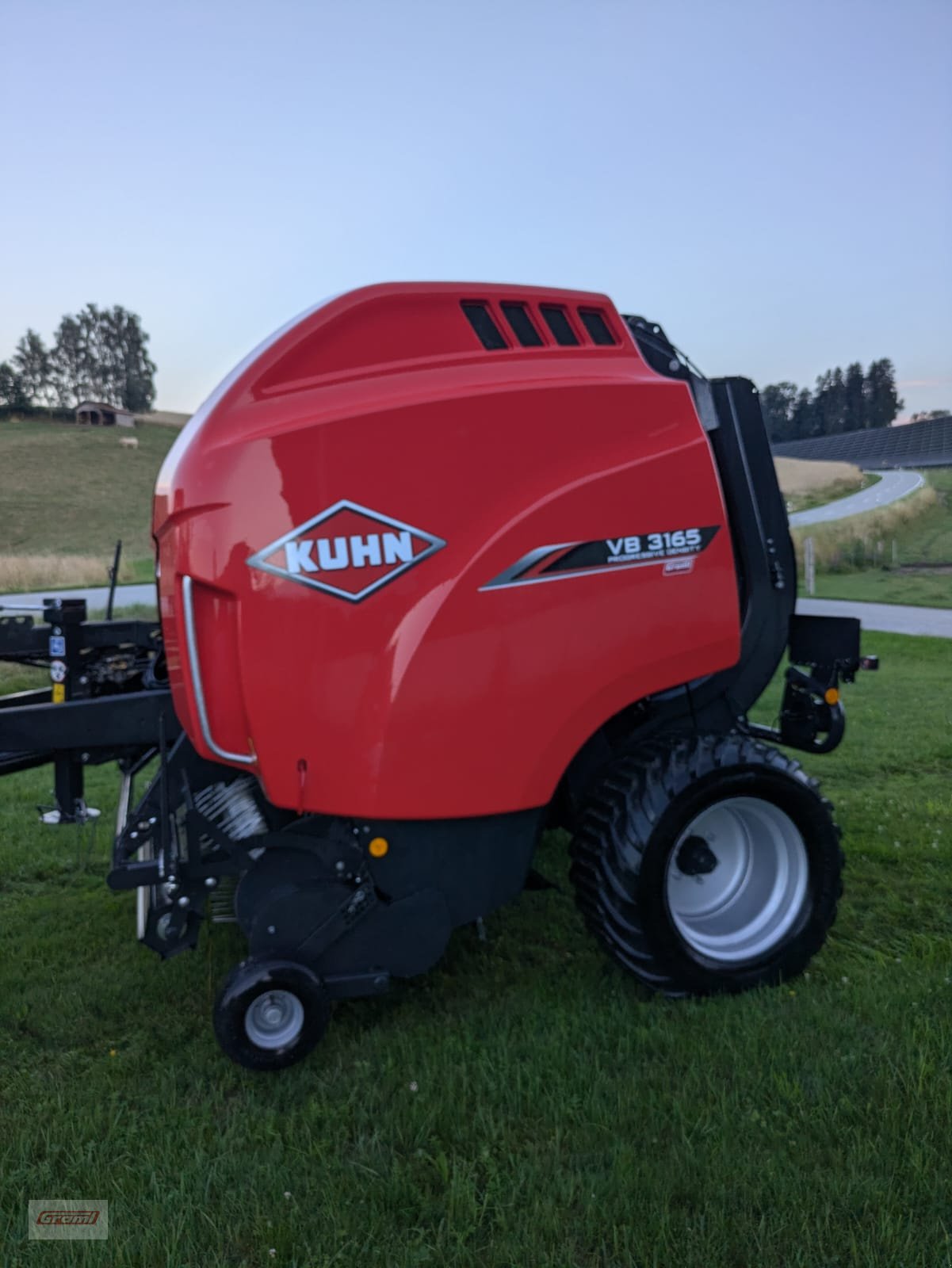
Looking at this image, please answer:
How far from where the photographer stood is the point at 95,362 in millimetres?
77562

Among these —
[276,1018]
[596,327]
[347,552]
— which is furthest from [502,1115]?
[596,327]

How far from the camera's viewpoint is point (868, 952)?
3.32 m

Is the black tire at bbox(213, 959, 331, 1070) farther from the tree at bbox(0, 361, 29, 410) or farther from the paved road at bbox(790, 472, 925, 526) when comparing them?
the tree at bbox(0, 361, 29, 410)

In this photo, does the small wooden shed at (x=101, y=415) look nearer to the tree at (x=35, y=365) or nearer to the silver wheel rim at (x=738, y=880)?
the tree at (x=35, y=365)

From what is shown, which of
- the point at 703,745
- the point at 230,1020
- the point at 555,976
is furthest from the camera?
the point at 555,976

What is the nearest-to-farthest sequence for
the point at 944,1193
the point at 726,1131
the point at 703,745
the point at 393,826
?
the point at 944,1193 → the point at 726,1131 → the point at 393,826 → the point at 703,745

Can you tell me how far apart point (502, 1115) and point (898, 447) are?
67.4m

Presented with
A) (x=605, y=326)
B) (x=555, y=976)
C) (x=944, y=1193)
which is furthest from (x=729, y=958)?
A: (x=605, y=326)

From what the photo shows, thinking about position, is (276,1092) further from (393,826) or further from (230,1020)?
(393,826)

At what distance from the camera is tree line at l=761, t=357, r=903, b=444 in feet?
285

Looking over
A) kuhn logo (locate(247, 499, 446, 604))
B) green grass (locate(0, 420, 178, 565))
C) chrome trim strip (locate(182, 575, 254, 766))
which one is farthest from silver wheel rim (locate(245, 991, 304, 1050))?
green grass (locate(0, 420, 178, 565))

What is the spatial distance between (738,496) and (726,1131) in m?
2.00

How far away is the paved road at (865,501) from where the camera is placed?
34.6 meters

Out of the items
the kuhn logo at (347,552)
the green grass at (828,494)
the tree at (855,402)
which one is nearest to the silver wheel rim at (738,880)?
the kuhn logo at (347,552)
